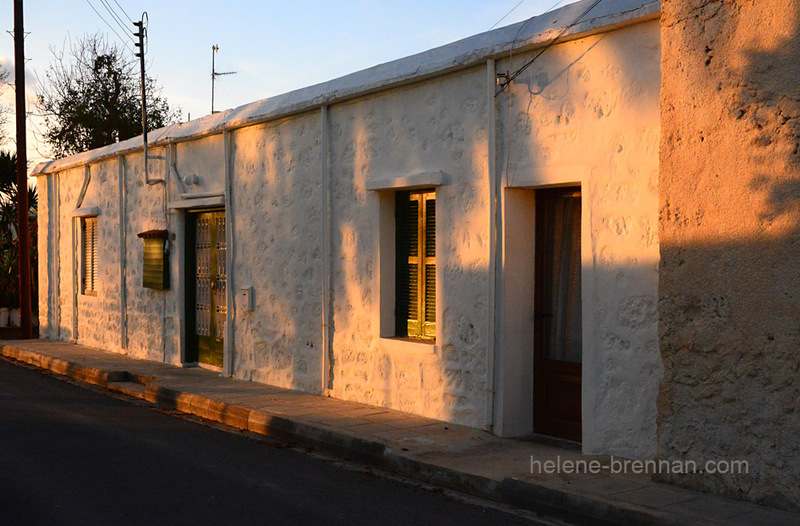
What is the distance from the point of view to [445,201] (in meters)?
8.23

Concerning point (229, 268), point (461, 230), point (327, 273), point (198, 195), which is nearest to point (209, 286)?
point (229, 268)

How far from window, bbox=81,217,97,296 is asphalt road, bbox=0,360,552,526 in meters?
7.35

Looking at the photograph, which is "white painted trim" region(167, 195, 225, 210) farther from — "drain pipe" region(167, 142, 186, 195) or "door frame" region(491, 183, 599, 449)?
"door frame" region(491, 183, 599, 449)

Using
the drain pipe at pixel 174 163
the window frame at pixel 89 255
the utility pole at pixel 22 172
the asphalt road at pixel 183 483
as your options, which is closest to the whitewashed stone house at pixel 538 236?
the drain pipe at pixel 174 163

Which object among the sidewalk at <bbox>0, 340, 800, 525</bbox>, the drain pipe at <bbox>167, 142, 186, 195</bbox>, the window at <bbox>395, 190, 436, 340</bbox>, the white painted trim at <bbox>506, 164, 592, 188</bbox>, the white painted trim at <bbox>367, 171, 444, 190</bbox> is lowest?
the sidewalk at <bbox>0, 340, 800, 525</bbox>

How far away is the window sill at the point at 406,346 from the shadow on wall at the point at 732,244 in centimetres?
298

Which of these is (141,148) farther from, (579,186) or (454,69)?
(579,186)

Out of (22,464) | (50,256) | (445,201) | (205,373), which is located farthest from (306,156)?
(50,256)

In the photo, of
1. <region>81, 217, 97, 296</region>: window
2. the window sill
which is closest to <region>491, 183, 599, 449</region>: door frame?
the window sill

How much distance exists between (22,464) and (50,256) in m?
11.7

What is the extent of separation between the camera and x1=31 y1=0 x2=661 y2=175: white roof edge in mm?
6641

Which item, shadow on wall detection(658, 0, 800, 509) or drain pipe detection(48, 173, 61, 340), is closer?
shadow on wall detection(658, 0, 800, 509)

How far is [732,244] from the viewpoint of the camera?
17.9ft

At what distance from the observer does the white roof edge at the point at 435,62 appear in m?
6.64
